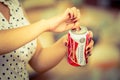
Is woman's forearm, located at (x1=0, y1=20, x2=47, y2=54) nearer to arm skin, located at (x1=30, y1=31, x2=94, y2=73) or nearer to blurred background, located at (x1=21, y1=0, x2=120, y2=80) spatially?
arm skin, located at (x1=30, y1=31, x2=94, y2=73)

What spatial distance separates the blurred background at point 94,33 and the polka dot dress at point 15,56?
283 mm

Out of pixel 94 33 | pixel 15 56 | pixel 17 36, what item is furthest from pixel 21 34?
pixel 94 33

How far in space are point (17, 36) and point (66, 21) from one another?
240mm

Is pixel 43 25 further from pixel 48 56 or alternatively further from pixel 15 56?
pixel 48 56

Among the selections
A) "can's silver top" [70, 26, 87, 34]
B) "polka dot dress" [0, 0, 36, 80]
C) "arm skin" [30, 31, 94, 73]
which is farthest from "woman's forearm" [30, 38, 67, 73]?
"can's silver top" [70, 26, 87, 34]

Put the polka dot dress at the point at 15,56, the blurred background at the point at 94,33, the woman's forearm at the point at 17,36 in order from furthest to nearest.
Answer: the blurred background at the point at 94,33 → the polka dot dress at the point at 15,56 → the woman's forearm at the point at 17,36

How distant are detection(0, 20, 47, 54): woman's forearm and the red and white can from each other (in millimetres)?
128

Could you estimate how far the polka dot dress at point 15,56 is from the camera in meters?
1.19

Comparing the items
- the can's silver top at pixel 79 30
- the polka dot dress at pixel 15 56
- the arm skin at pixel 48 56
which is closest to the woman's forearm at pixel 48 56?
the arm skin at pixel 48 56

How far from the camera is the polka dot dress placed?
119 cm

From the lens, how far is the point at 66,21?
1.19 m

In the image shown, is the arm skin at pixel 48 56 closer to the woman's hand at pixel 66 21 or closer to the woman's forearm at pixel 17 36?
the woman's hand at pixel 66 21

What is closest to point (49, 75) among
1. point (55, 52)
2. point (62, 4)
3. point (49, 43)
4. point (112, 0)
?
point (49, 43)

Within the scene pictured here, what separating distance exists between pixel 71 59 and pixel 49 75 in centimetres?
46
